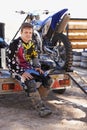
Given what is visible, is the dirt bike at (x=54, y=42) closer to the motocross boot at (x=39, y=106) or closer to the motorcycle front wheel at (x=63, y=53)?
the motorcycle front wheel at (x=63, y=53)

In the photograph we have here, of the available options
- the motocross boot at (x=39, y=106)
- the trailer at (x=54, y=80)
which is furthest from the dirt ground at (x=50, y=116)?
the trailer at (x=54, y=80)

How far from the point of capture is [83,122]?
5.74m

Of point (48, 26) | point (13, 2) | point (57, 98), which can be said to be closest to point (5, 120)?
point (57, 98)

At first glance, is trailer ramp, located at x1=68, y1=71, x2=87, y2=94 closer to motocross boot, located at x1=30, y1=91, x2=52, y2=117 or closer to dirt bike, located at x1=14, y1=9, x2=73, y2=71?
dirt bike, located at x1=14, y1=9, x2=73, y2=71

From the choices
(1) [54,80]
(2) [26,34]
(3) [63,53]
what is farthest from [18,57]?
(3) [63,53]

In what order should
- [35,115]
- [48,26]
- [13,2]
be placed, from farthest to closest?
[13,2]
[48,26]
[35,115]

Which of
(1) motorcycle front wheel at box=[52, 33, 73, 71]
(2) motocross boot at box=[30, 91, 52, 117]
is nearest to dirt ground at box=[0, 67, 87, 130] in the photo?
(2) motocross boot at box=[30, 91, 52, 117]

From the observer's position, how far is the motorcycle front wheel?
723cm

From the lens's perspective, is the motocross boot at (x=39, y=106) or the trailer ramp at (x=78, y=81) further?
the trailer ramp at (x=78, y=81)

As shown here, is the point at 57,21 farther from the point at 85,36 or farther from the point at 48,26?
the point at 85,36

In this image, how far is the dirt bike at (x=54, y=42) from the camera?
7.25 metres

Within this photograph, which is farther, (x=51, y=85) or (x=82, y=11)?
(x=82, y=11)

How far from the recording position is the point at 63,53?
7.45 m

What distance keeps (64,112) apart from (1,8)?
24.7m
